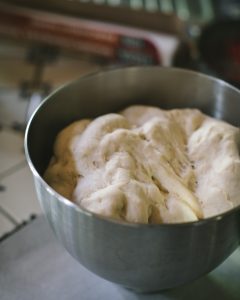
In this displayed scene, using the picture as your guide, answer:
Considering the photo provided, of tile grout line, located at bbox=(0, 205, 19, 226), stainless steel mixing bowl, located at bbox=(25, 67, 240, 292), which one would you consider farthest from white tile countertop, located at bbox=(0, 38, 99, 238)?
stainless steel mixing bowl, located at bbox=(25, 67, 240, 292)

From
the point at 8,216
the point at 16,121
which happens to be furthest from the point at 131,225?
the point at 16,121

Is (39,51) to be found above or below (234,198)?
below

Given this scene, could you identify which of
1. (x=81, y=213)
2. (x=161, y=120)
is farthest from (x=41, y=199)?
(x=161, y=120)

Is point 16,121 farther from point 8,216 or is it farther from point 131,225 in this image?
point 131,225

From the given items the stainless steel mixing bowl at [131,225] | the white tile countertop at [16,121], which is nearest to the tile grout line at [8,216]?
the white tile countertop at [16,121]

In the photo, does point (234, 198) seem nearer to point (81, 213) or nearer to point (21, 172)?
point (81, 213)

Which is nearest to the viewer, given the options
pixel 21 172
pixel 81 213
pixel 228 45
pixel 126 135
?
pixel 81 213

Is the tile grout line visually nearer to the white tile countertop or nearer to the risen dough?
the white tile countertop
